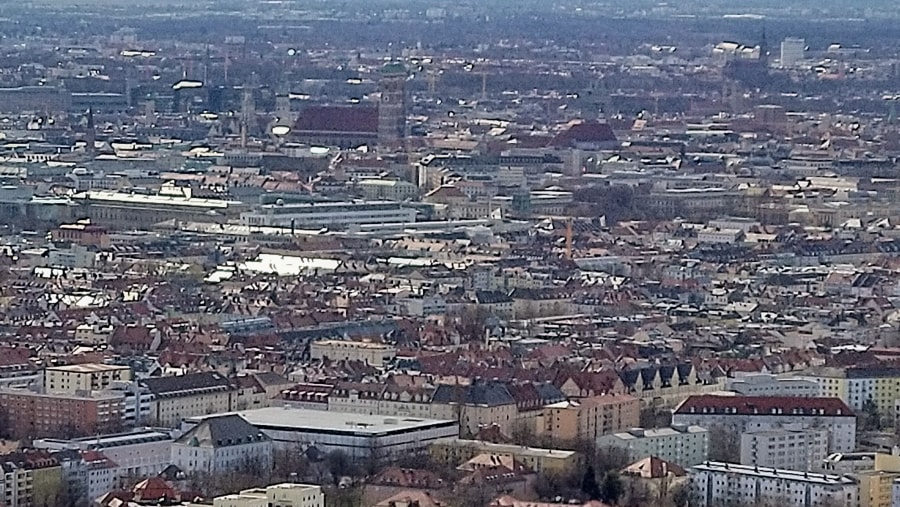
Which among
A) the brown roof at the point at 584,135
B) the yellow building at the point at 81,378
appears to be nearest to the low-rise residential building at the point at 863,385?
the yellow building at the point at 81,378

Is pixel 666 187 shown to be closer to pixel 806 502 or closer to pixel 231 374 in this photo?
pixel 231 374

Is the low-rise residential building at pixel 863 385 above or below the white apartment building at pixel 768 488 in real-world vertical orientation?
below

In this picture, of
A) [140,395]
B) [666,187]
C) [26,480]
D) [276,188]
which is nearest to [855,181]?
[666,187]

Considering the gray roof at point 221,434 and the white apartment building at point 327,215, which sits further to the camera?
the white apartment building at point 327,215

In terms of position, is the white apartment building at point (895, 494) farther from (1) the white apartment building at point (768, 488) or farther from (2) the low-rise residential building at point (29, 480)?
(2) the low-rise residential building at point (29, 480)

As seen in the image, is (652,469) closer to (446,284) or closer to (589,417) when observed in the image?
(589,417)

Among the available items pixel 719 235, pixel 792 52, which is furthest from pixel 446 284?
pixel 792 52
